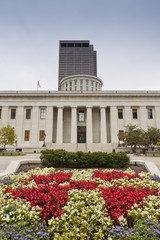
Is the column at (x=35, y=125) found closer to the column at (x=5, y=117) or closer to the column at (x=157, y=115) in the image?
the column at (x=5, y=117)

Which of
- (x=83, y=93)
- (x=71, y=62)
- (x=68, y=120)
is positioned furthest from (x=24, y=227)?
(x=71, y=62)

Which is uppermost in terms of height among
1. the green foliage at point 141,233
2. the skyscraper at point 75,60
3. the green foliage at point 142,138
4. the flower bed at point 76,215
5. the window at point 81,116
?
the skyscraper at point 75,60

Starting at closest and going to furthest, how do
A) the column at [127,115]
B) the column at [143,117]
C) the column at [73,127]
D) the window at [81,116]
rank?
1. the column at [73,127]
2. the column at [143,117]
3. the column at [127,115]
4. the window at [81,116]

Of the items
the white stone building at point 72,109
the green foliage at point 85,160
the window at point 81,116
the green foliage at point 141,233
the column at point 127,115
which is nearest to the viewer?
the green foliage at point 141,233

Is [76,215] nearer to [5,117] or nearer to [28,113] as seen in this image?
[28,113]

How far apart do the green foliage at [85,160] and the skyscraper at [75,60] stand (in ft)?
538

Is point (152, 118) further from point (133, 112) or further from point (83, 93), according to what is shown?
point (83, 93)

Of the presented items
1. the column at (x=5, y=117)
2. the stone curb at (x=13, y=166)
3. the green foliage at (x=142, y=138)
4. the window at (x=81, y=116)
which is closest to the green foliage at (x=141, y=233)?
the stone curb at (x=13, y=166)

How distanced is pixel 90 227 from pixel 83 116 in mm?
39672

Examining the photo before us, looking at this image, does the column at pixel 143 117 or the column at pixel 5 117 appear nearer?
the column at pixel 143 117

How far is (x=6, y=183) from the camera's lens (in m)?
7.14

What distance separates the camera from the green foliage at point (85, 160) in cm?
1117

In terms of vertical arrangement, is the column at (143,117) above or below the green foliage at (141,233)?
above

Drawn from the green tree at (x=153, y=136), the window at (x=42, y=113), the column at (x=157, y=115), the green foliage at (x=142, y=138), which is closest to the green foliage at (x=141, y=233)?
the green foliage at (x=142, y=138)
